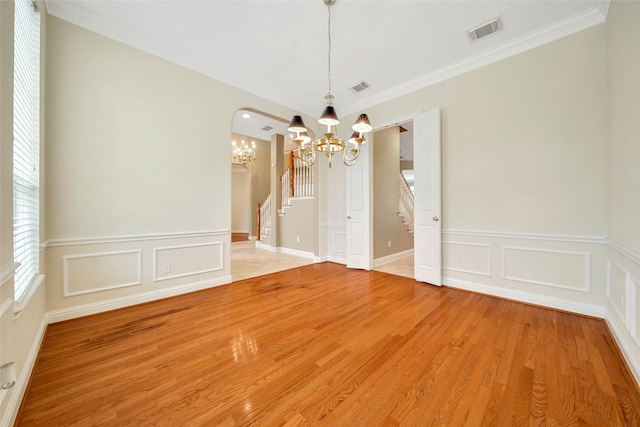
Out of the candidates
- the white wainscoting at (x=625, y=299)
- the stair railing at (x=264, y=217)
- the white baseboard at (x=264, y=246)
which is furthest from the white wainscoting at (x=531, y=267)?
the stair railing at (x=264, y=217)

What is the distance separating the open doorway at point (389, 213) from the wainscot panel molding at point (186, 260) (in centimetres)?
289

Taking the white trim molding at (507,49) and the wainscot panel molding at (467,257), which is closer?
the white trim molding at (507,49)

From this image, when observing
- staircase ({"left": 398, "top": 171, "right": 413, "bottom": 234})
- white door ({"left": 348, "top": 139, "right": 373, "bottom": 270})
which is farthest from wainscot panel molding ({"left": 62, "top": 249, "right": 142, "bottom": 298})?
staircase ({"left": 398, "top": 171, "right": 413, "bottom": 234})

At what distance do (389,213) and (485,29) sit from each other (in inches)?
136

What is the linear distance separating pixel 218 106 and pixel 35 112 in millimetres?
1934

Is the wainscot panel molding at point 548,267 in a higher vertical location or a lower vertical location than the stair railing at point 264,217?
lower

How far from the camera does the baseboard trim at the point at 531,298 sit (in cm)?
258

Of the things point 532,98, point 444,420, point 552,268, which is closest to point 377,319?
point 444,420

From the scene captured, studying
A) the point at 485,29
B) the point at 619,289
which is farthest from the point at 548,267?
the point at 485,29

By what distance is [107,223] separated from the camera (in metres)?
2.76

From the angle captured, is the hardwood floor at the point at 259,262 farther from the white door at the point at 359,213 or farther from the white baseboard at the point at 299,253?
the white door at the point at 359,213

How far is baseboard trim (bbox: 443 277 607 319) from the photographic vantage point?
2.58 metres

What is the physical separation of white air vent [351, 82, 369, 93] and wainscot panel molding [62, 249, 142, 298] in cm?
392

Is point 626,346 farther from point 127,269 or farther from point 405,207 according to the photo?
A: point 127,269
